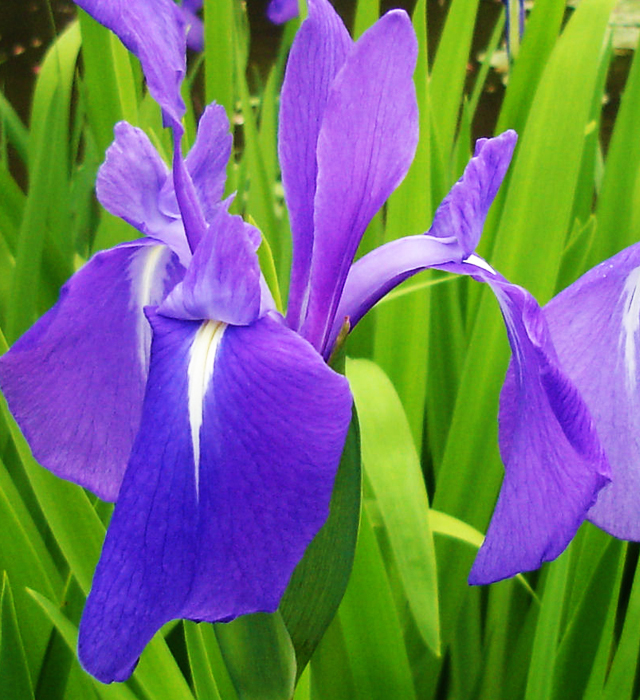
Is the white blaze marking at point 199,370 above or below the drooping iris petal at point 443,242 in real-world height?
below

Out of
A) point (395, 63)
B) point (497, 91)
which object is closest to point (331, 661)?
point (395, 63)

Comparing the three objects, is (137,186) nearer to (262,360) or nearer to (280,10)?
(262,360)

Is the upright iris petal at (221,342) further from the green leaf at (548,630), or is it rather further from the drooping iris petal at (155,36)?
the green leaf at (548,630)

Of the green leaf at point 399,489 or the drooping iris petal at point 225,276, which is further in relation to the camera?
the green leaf at point 399,489

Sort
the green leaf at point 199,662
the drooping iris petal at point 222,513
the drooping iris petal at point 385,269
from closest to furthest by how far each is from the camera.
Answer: the drooping iris petal at point 222,513
the drooping iris petal at point 385,269
the green leaf at point 199,662

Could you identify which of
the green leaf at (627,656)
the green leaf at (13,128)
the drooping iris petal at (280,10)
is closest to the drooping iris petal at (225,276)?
the green leaf at (627,656)

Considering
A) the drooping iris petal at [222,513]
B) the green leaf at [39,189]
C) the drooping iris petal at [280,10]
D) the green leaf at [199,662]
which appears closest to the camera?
the drooping iris petal at [222,513]

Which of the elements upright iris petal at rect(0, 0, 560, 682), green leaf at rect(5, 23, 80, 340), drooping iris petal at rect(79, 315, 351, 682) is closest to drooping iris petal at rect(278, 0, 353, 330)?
upright iris petal at rect(0, 0, 560, 682)
